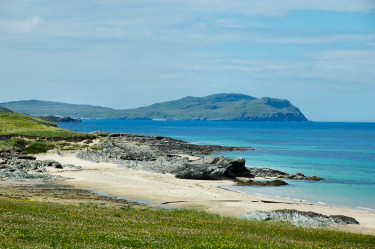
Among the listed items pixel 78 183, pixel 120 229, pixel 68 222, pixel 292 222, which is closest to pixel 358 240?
pixel 292 222

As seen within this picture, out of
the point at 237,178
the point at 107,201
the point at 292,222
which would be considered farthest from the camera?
the point at 237,178

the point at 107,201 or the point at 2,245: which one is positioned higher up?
the point at 2,245

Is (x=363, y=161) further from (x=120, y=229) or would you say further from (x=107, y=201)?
(x=120, y=229)

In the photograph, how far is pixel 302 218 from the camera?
31.2 meters

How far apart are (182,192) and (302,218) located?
624 inches

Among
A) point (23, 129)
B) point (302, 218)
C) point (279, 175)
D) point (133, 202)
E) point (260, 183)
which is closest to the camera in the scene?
point (302, 218)

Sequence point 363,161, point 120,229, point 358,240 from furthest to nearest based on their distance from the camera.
Result: point 363,161 < point 358,240 < point 120,229

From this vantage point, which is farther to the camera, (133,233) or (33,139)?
(33,139)

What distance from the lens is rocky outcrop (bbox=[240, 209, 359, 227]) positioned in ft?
99.2

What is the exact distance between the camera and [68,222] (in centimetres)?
2088

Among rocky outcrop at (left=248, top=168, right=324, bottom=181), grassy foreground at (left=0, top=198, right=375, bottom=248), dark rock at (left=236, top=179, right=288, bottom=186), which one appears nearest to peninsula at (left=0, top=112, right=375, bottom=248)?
grassy foreground at (left=0, top=198, right=375, bottom=248)

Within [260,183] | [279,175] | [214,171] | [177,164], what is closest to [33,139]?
[177,164]

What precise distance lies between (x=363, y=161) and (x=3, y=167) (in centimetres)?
6893

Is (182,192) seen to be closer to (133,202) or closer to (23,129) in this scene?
(133,202)
